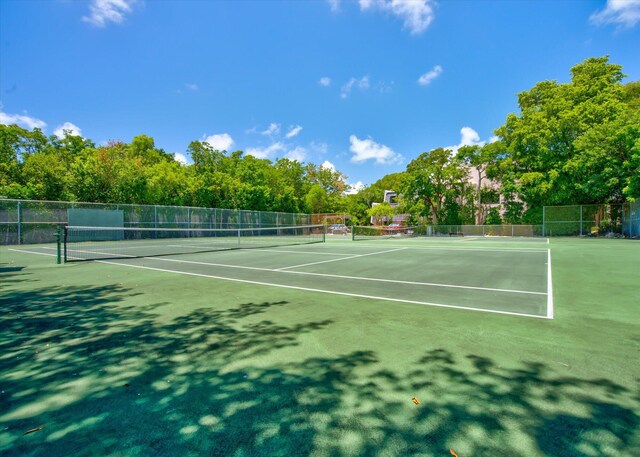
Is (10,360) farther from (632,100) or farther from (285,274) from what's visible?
(632,100)

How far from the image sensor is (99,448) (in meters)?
2.04

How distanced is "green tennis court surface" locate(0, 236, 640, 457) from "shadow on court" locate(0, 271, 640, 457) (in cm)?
1

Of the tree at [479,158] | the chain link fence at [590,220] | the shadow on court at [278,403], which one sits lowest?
the shadow on court at [278,403]

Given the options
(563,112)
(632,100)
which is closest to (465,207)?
(563,112)

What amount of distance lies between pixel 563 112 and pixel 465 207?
14.5 metres

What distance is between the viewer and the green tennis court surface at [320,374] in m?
2.11

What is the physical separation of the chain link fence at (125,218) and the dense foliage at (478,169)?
5.20 meters

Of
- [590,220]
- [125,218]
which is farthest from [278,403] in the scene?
[590,220]

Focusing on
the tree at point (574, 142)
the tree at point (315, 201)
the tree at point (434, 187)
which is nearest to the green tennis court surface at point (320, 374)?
the tree at point (574, 142)

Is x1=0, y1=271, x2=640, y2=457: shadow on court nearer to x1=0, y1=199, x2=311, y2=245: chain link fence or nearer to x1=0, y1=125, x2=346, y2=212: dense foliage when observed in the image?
x1=0, y1=199, x2=311, y2=245: chain link fence

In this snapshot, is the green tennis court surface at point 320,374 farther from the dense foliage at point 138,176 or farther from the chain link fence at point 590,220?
the chain link fence at point 590,220

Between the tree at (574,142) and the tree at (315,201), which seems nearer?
the tree at (574,142)

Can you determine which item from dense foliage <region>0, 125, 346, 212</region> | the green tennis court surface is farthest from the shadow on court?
dense foliage <region>0, 125, 346, 212</region>

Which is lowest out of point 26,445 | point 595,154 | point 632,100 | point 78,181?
point 26,445
